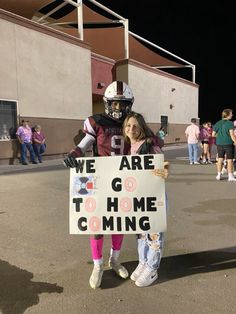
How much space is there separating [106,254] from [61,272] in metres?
0.66

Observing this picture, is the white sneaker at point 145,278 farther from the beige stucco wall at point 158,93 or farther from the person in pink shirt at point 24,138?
the beige stucco wall at point 158,93

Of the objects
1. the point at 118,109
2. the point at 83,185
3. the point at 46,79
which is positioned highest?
the point at 46,79

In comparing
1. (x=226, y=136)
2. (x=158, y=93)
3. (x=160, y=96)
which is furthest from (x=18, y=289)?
(x=160, y=96)

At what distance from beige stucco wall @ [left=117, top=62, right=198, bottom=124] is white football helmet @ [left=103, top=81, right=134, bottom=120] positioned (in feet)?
55.1

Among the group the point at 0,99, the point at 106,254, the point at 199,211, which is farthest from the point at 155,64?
the point at 106,254

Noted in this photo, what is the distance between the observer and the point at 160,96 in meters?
26.0

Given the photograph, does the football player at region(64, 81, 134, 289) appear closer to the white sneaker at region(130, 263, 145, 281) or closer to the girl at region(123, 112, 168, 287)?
the girl at region(123, 112, 168, 287)

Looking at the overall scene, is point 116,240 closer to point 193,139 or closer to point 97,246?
point 97,246

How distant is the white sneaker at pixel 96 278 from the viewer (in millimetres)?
3432

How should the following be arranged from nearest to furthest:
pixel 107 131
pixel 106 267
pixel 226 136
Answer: pixel 107 131
pixel 106 267
pixel 226 136

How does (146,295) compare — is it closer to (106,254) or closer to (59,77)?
(106,254)

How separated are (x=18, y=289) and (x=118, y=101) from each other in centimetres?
198

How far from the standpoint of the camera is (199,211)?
20.7 ft

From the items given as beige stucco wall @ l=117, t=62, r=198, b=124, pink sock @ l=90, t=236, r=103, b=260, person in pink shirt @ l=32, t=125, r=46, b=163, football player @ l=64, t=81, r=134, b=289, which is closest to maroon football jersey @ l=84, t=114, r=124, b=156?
football player @ l=64, t=81, r=134, b=289
